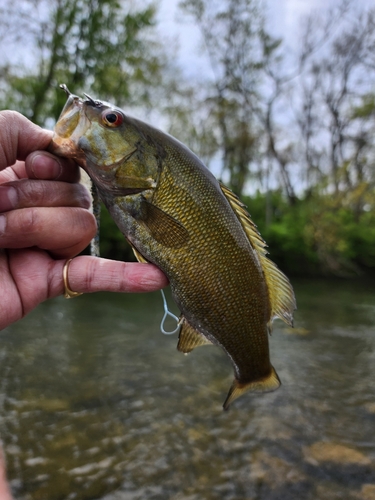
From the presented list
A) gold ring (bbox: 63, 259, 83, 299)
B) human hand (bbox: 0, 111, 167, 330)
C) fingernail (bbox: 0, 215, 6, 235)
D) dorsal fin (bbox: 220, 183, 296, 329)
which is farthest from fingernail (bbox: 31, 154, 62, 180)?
dorsal fin (bbox: 220, 183, 296, 329)

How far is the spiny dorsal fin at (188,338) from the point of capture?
8.27 feet

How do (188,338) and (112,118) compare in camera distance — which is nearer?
(112,118)

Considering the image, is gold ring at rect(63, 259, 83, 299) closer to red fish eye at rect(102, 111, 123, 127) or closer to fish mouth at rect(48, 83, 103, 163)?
fish mouth at rect(48, 83, 103, 163)

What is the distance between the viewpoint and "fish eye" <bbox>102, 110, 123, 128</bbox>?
7.10ft

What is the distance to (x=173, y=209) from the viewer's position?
7.30 feet

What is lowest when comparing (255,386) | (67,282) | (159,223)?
(255,386)

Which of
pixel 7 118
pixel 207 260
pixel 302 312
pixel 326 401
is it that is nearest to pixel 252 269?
pixel 207 260

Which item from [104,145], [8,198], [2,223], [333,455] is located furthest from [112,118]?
[333,455]

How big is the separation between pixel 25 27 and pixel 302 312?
18163 millimetres

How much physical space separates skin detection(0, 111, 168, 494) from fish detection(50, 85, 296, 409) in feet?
0.41

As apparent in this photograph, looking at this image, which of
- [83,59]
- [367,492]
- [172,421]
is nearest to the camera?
[367,492]

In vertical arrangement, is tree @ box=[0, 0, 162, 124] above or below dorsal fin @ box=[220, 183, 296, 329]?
above

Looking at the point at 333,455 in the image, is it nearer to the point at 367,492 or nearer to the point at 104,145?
the point at 367,492

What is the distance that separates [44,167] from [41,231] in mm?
356
